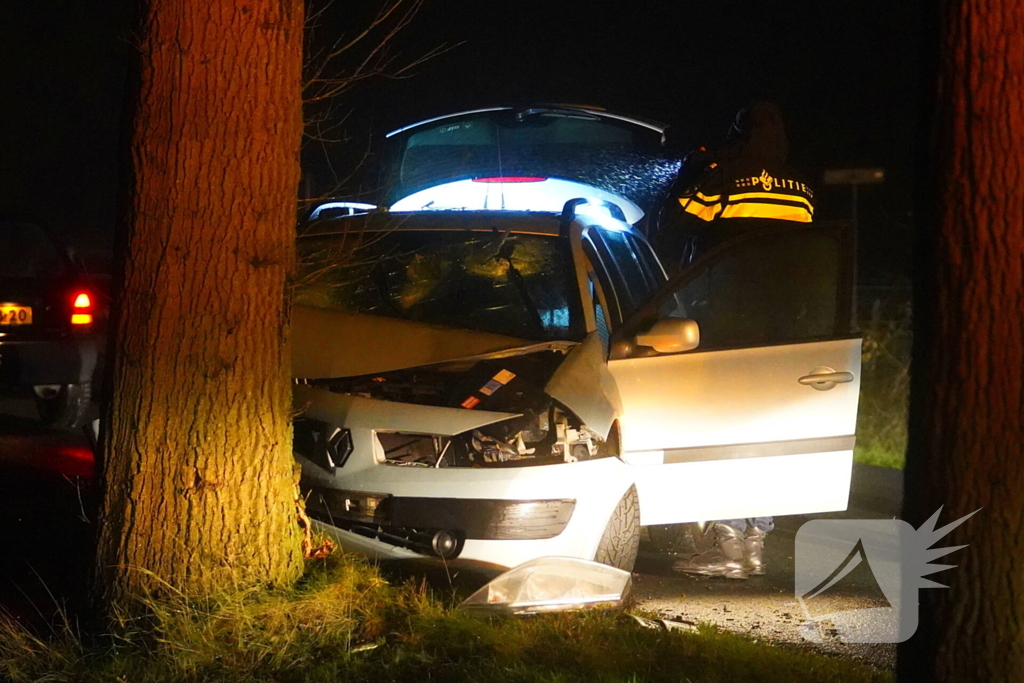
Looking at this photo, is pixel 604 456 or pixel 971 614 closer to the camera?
pixel 971 614

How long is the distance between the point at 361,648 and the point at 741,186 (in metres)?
3.40

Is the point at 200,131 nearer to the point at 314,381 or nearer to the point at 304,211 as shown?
the point at 314,381

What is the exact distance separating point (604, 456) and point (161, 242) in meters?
1.95

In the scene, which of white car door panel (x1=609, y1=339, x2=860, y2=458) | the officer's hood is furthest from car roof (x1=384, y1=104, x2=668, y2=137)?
white car door panel (x1=609, y1=339, x2=860, y2=458)

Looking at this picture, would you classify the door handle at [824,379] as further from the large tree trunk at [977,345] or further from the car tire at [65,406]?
the car tire at [65,406]

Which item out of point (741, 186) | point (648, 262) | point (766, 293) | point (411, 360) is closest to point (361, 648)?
point (411, 360)

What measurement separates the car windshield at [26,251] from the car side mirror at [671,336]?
4391 millimetres

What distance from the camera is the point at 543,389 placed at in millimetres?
4941

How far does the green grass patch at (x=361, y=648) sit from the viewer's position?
3.73m

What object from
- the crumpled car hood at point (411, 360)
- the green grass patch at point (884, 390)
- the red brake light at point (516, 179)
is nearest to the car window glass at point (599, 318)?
the crumpled car hood at point (411, 360)

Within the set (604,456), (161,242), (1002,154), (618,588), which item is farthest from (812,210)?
(161,242)

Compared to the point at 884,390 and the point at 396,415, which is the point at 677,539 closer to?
the point at 396,415

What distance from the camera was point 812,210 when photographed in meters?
6.55

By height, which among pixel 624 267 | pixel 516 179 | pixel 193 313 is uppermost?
pixel 516 179
